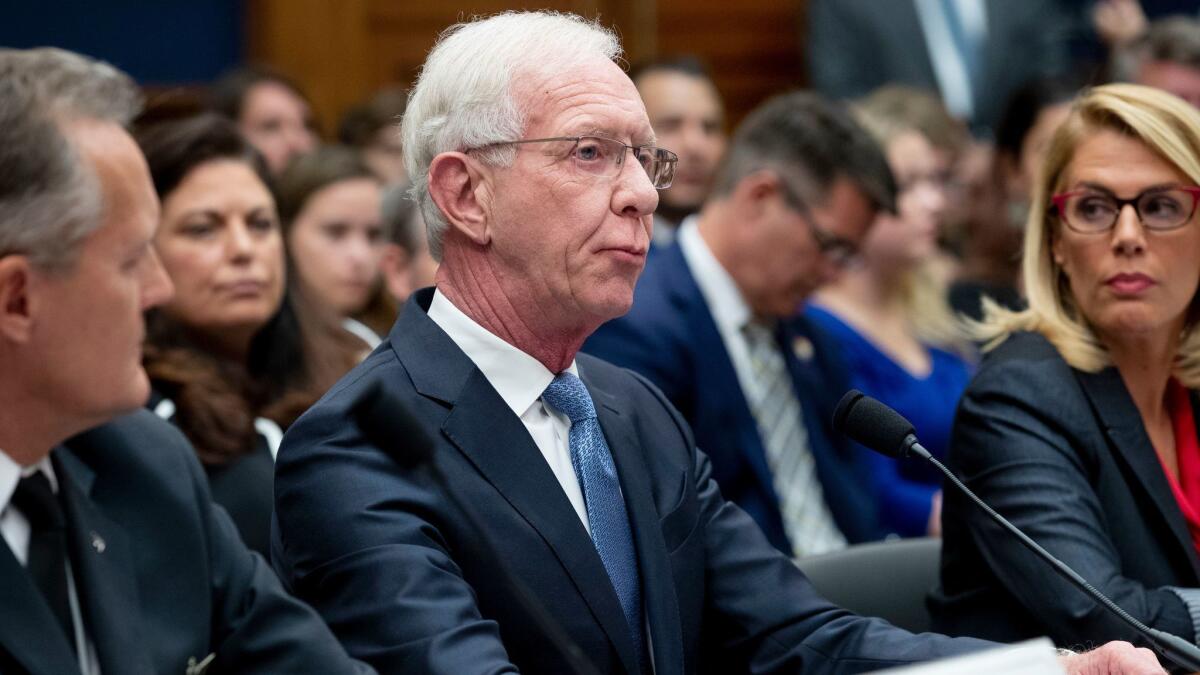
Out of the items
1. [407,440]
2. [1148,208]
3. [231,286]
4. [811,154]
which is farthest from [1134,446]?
[231,286]

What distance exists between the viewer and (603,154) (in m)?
2.00

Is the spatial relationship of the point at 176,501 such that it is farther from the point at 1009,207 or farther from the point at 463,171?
the point at 1009,207

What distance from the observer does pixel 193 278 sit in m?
3.09

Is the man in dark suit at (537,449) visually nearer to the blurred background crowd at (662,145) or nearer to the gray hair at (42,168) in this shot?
the gray hair at (42,168)

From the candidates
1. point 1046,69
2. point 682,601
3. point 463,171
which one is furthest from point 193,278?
point 1046,69

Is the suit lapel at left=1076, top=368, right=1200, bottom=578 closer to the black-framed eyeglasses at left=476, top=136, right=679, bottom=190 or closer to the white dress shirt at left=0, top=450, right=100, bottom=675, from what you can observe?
the black-framed eyeglasses at left=476, top=136, right=679, bottom=190

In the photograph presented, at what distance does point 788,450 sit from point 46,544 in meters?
2.22

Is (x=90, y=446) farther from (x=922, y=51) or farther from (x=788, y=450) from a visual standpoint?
(x=922, y=51)

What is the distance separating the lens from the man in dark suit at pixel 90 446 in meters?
1.53

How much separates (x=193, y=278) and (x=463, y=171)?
4.13 ft

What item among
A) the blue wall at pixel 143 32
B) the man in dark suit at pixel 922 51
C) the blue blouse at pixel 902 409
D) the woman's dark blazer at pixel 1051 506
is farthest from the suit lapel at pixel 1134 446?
the blue wall at pixel 143 32

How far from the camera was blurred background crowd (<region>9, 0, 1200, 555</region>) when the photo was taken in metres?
3.11

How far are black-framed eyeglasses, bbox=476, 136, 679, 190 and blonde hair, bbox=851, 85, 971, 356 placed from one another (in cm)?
220

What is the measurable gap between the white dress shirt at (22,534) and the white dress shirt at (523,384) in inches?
21.5
